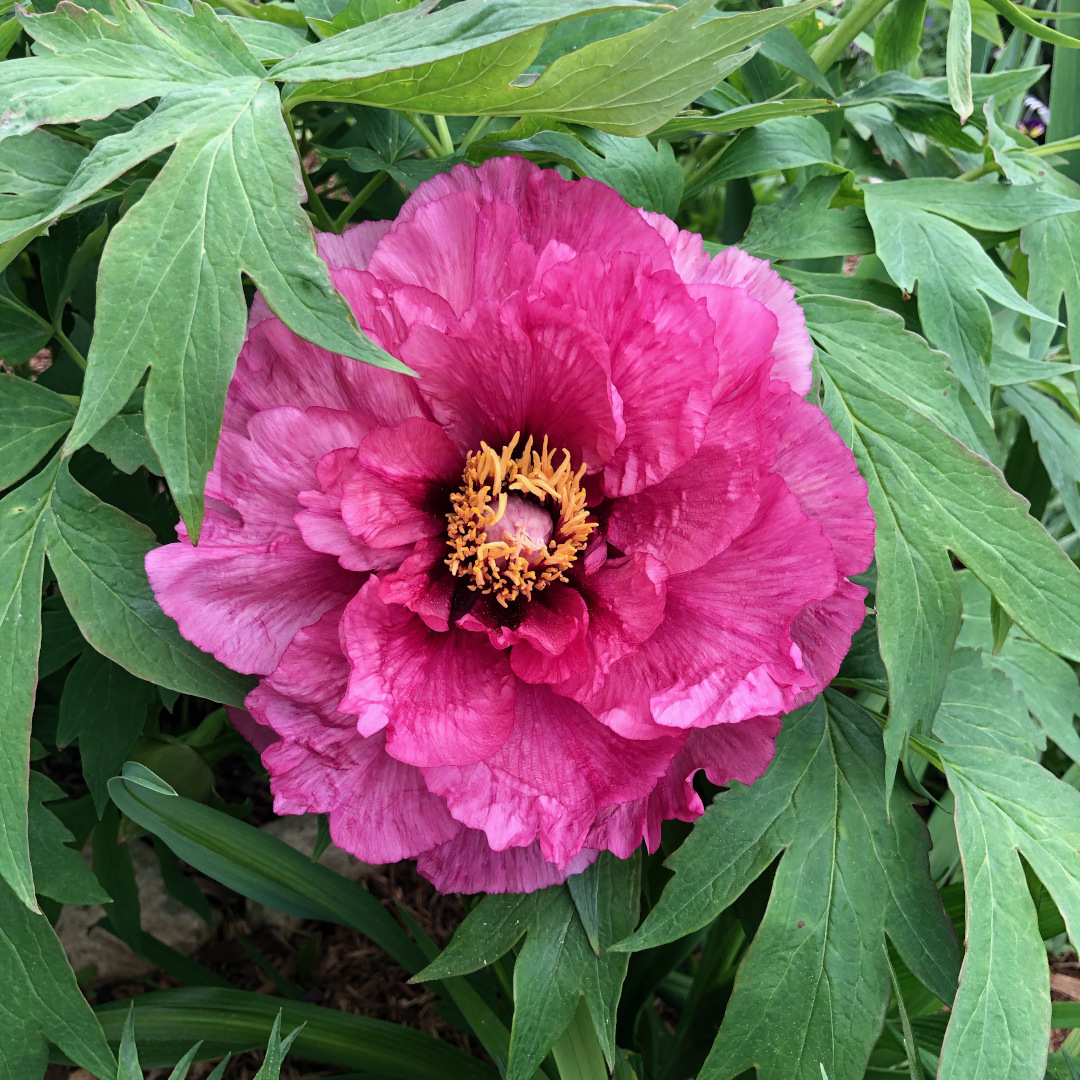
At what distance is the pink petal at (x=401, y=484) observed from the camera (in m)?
0.51

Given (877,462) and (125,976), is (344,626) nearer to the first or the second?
(877,462)

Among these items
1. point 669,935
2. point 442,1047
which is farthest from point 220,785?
point 669,935

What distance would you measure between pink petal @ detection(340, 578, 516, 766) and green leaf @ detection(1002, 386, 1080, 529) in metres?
0.61

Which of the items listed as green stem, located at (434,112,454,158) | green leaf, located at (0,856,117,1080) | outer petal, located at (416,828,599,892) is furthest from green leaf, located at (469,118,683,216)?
green leaf, located at (0,856,117,1080)

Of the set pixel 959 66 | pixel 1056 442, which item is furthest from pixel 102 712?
pixel 1056 442

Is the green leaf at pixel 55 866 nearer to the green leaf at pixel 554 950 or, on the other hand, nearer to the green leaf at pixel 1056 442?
the green leaf at pixel 554 950

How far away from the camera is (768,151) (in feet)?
2.23

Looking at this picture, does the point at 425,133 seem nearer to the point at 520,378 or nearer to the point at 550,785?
the point at 520,378

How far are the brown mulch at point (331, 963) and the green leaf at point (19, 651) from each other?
0.73m

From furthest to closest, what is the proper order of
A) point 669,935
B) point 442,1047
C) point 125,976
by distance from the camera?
point 125,976 → point 442,1047 → point 669,935

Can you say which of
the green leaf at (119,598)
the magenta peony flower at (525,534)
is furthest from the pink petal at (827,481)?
the green leaf at (119,598)

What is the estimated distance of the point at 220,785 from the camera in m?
1.25

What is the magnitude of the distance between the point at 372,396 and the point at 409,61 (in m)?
0.17

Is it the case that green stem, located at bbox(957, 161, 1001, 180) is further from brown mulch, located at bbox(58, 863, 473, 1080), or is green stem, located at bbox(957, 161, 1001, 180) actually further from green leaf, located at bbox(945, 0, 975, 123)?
brown mulch, located at bbox(58, 863, 473, 1080)
